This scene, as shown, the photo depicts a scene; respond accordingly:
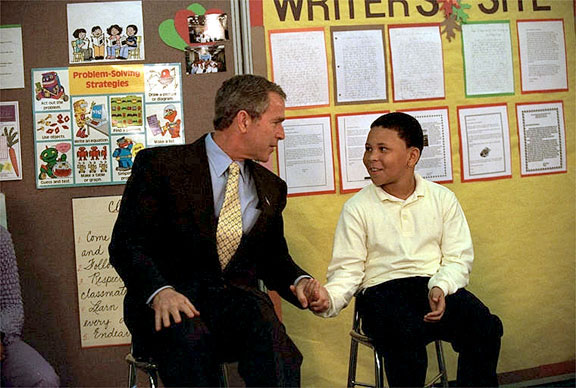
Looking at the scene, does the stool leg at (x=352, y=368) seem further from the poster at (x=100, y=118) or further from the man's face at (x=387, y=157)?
the poster at (x=100, y=118)

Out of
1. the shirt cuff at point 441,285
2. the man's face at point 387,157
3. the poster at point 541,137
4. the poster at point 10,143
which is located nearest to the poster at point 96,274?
the poster at point 10,143

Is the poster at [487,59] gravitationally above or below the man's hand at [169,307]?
above

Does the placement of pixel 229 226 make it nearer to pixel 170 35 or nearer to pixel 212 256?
pixel 212 256

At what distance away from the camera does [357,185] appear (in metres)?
3.16

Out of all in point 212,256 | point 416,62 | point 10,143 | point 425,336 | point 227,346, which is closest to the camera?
point 227,346

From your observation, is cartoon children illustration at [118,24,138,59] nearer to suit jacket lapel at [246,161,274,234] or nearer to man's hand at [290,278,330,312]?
suit jacket lapel at [246,161,274,234]

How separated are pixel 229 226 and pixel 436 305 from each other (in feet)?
2.41

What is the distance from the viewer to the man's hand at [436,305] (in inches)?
89.1

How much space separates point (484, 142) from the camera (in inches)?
129

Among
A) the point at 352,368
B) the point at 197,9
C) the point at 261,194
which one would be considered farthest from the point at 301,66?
the point at 352,368

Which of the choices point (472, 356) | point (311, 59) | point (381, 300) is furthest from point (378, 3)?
point (472, 356)

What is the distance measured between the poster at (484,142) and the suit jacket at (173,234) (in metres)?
1.36

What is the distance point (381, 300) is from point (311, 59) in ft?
4.08

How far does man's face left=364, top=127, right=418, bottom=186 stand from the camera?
2.55m
